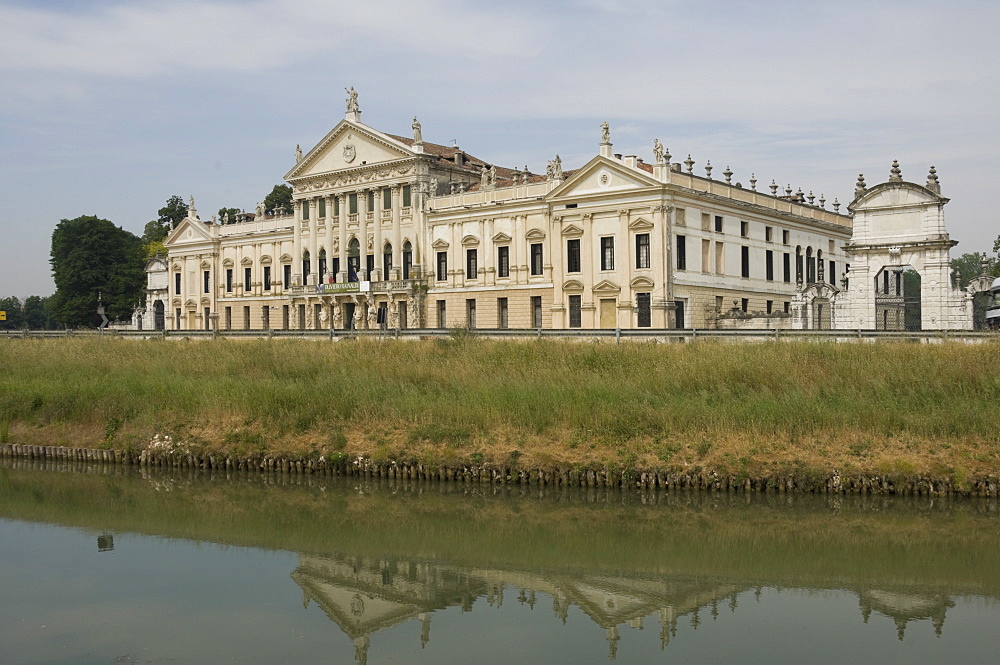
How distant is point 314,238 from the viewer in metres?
60.0

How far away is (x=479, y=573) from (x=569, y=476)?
556cm

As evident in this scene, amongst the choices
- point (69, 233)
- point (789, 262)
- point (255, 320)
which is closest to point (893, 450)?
point (789, 262)

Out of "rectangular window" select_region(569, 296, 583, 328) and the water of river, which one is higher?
"rectangular window" select_region(569, 296, 583, 328)

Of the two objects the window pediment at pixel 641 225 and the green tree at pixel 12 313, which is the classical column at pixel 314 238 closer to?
the window pediment at pixel 641 225

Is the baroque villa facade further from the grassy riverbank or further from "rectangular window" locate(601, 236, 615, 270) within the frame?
the grassy riverbank

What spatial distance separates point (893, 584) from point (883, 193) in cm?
2459

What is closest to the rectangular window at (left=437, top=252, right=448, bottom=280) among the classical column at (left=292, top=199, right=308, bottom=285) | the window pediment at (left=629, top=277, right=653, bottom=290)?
the classical column at (left=292, top=199, right=308, bottom=285)

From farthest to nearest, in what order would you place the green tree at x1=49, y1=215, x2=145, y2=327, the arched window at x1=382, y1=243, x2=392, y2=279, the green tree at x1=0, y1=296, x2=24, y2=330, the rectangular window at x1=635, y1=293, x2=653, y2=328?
1. the green tree at x1=0, y1=296, x2=24, y2=330
2. the green tree at x1=49, y1=215, x2=145, y2=327
3. the arched window at x1=382, y1=243, x2=392, y2=279
4. the rectangular window at x1=635, y1=293, x2=653, y2=328

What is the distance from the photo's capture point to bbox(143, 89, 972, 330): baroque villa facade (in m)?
45.8

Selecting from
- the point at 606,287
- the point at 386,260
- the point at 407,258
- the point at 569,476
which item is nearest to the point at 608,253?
the point at 606,287

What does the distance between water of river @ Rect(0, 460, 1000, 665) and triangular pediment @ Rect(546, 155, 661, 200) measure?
28129 millimetres

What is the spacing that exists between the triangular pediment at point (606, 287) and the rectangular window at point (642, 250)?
1.41 meters

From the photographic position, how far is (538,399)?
855 inches

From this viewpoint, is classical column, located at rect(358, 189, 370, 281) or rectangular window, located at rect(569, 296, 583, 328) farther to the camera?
classical column, located at rect(358, 189, 370, 281)
